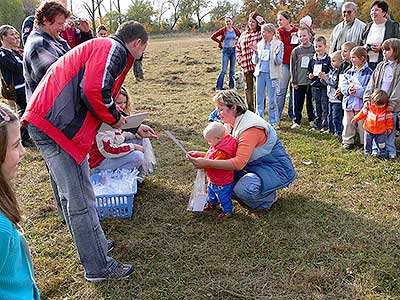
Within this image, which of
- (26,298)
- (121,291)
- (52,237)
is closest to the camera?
(26,298)

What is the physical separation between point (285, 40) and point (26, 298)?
→ 6563 mm

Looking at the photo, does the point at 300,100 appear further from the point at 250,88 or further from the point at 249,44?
the point at 249,44

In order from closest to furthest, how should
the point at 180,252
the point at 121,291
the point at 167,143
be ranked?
1. the point at 121,291
2. the point at 180,252
3. the point at 167,143

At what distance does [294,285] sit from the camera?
3.10 metres

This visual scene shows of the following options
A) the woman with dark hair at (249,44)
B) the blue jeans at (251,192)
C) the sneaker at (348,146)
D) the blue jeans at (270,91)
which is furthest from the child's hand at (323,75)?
the blue jeans at (251,192)

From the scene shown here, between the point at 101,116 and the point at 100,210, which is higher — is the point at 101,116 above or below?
above

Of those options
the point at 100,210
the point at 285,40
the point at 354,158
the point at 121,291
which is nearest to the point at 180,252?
the point at 121,291

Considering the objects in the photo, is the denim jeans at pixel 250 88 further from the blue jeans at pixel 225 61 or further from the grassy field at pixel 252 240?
the blue jeans at pixel 225 61

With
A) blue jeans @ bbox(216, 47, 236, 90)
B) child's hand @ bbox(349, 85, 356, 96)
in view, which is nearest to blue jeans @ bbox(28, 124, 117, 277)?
child's hand @ bbox(349, 85, 356, 96)

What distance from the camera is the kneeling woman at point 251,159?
385 centimetres

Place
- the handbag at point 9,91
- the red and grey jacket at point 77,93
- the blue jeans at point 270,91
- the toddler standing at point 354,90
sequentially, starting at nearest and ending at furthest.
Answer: the red and grey jacket at point 77,93
the toddler standing at point 354,90
the handbag at point 9,91
the blue jeans at point 270,91

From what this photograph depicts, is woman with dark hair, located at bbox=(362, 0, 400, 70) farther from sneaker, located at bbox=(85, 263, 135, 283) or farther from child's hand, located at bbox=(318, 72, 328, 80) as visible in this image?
sneaker, located at bbox=(85, 263, 135, 283)

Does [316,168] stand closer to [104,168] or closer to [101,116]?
[104,168]

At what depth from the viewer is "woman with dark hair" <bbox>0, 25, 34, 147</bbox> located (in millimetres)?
6352
